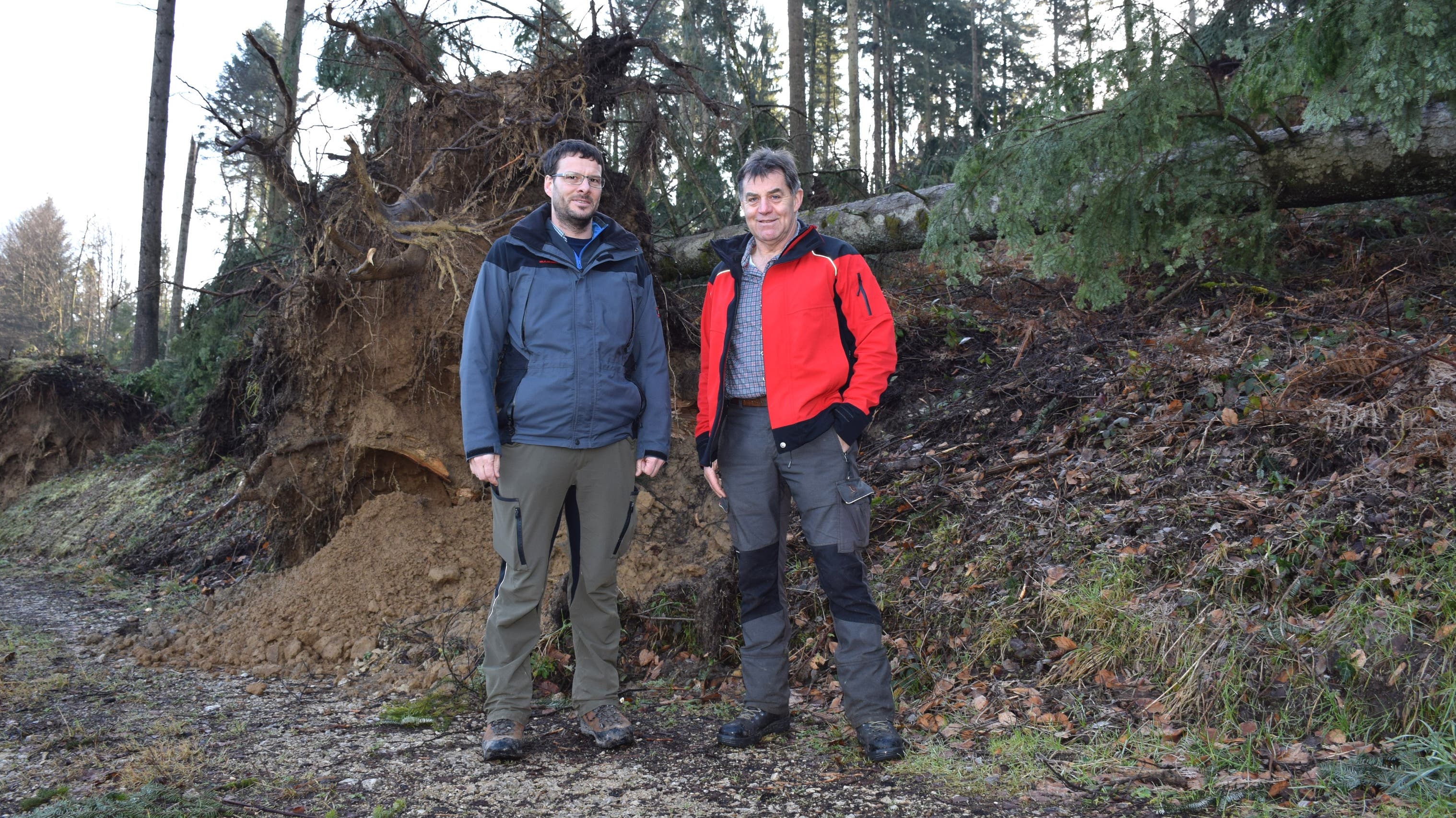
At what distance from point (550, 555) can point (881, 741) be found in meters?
1.58

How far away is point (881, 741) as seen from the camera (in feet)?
11.8

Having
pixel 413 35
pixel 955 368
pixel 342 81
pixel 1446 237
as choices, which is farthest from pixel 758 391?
pixel 342 81

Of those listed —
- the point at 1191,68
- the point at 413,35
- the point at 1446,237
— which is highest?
the point at 413,35

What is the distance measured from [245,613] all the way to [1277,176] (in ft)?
25.1

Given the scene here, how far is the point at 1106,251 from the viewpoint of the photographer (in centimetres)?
581

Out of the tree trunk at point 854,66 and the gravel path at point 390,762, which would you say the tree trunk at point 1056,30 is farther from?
the gravel path at point 390,762

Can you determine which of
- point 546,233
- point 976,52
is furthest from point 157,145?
point 976,52

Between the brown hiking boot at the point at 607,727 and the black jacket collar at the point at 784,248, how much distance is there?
203cm

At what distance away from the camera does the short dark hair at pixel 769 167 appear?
3746 mm

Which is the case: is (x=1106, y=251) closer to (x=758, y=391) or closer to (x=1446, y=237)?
(x=1446, y=237)

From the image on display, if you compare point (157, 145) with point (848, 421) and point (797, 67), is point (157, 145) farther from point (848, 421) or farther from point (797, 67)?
point (848, 421)

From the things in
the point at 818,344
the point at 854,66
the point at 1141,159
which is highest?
the point at 854,66

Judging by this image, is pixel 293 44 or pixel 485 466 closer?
pixel 485 466

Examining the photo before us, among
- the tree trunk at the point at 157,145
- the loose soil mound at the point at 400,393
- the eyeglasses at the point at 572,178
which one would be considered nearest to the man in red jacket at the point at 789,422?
the eyeglasses at the point at 572,178
